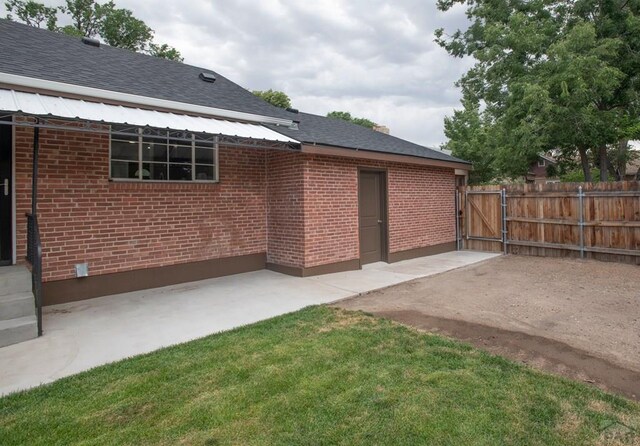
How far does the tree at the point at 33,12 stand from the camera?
2303cm

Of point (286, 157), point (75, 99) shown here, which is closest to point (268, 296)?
point (286, 157)

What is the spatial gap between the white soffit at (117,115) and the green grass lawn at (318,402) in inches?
125

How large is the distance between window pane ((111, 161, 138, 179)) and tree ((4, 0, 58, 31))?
23.6m

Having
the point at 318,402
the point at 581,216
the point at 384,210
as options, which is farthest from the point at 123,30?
the point at 318,402

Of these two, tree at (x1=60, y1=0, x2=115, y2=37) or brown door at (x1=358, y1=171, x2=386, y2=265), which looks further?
tree at (x1=60, y1=0, x2=115, y2=37)

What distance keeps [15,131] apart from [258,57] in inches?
534

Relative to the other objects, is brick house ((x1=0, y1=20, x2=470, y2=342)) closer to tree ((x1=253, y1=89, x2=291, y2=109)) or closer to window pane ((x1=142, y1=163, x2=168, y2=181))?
window pane ((x1=142, y1=163, x2=168, y2=181))

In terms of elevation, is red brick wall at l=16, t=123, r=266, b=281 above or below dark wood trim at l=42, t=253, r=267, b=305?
above

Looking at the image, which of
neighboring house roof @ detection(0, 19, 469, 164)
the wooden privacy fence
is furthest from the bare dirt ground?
neighboring house roof @ detection(0, 19, 469, 164)

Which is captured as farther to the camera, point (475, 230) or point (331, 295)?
point (475, 230)

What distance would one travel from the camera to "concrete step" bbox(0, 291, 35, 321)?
458 centimetres

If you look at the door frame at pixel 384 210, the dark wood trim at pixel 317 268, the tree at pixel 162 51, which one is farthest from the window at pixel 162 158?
the tree at pixel 162 51

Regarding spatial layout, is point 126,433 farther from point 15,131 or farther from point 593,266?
Result: point 593,266

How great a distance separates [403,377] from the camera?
339cm
